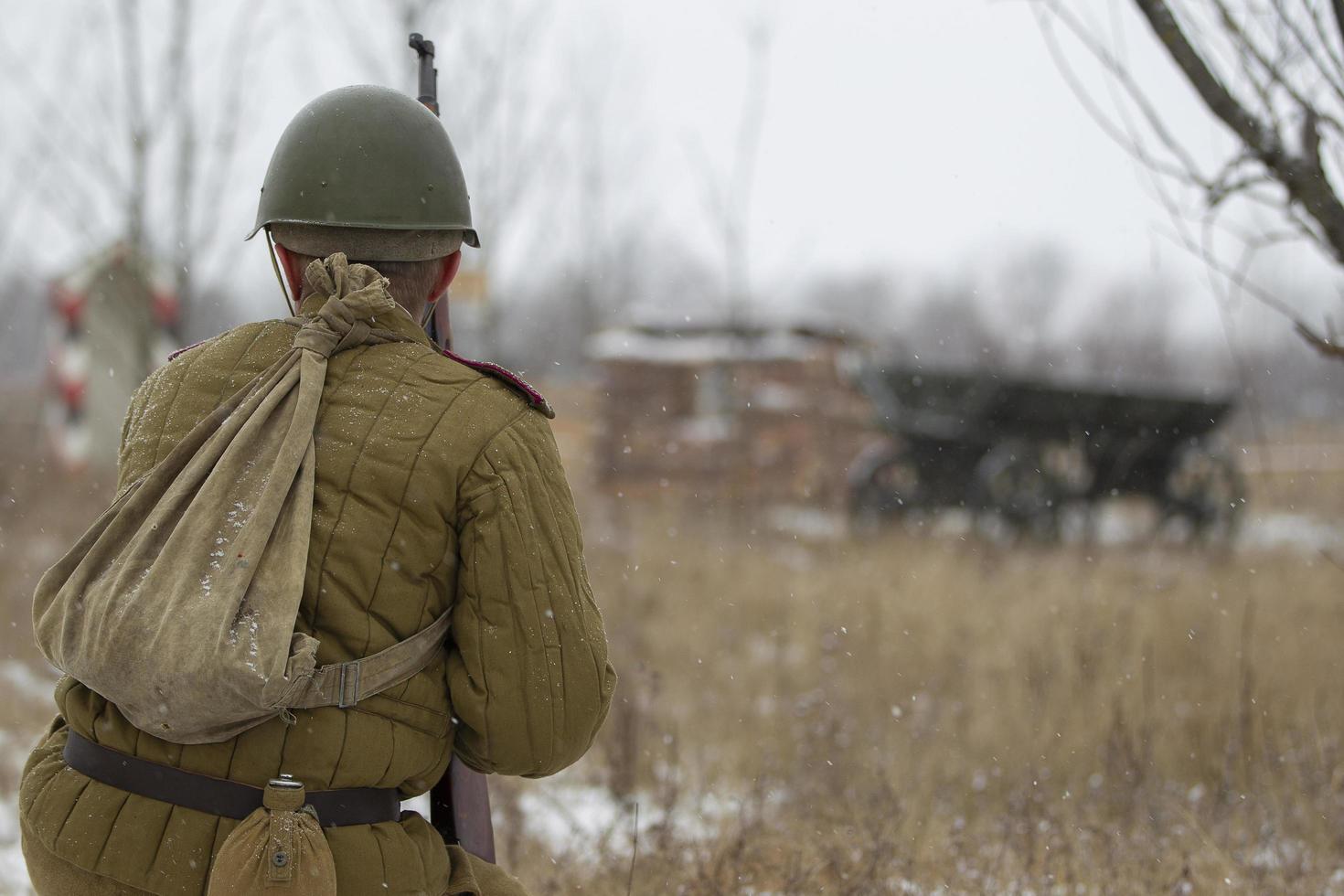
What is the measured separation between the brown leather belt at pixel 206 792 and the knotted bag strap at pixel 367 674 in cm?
13

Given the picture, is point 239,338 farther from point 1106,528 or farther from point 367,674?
point 1106,528

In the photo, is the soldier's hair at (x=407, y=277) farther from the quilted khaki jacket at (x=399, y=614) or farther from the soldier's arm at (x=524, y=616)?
the soldier's arm at (x=524, y=616)

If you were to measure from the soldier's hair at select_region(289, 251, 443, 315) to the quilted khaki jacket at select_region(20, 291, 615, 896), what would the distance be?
0.10 m

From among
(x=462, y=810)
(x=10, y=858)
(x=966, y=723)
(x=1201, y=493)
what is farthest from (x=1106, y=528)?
(x=462, y=810)

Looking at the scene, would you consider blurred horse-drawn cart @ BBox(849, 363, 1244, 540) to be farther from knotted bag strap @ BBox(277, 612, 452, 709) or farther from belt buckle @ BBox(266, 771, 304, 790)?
belt buckle @ BBox(266, 771, 304, 790)

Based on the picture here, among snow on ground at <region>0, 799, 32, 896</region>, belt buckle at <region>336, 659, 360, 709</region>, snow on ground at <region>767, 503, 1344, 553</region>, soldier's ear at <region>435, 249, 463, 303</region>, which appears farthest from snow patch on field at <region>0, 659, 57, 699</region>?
snow on ground at <region>767, 503, 1344, 553</region>

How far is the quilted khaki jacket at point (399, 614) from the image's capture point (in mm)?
1410

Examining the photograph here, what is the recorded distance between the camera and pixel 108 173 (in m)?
7.29

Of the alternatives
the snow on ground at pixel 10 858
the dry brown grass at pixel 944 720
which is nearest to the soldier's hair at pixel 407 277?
the dry brown grass at pixel 944 720

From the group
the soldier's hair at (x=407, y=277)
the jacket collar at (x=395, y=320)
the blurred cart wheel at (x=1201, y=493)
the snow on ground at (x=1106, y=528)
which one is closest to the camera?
the jacket collar at (x=395, y=320)

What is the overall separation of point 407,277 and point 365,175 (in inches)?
6.1

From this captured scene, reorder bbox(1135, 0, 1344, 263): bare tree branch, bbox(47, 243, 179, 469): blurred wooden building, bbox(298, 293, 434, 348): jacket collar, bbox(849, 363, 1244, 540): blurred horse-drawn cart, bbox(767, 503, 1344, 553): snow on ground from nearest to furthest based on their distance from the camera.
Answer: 1. bbox(298, 293, 434, 348): jacket collar
2. bbox(1135, 0, 1344, 263): bare tree branch
3. bbox(767, 503, 1344, 553): snow on ground
4. bbox(849, 363, 1244, 540): blurred horse-drawn cart
5. bbox(47, 243, 179, 469): blurred wooden building

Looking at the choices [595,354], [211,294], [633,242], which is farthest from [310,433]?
[633,242]

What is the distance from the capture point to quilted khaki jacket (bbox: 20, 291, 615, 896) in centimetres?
141
